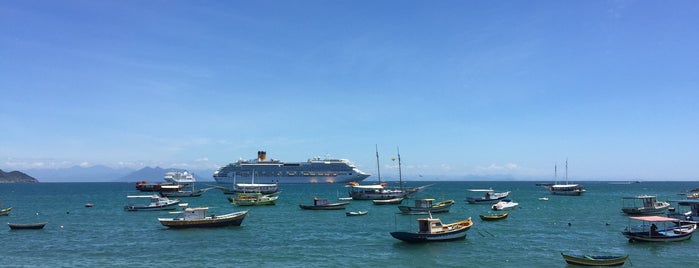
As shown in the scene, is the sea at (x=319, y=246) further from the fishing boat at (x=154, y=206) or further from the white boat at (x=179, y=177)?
the white boat at (x=179, y=177)

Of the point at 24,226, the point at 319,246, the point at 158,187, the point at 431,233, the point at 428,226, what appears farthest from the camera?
Result: the point at 158,187

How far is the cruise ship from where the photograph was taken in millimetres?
191625

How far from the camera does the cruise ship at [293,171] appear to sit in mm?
191625

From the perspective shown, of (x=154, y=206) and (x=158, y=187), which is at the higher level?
(x=158, y=187)

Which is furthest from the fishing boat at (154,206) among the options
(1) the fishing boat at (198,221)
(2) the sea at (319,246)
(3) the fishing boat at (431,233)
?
(3) the fishing boat at (431,233)

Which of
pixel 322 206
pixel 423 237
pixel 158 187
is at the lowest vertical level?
pixel 423 237

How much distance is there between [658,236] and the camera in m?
33.2

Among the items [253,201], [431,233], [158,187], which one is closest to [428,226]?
[431,233]

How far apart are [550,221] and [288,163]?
493 feet

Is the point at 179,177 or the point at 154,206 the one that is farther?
the point at 179,177

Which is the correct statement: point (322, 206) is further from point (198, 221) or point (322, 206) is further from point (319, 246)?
point (319, 246)

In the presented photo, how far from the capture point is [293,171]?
194625 mm

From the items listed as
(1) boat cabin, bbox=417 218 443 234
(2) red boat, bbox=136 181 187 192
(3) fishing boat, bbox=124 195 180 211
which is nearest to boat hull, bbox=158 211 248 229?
(1) boat cabin, bbox=417 218 443 234

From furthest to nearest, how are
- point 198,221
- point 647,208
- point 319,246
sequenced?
1. point 647,208
2. point 198,221
3. point 319,246
